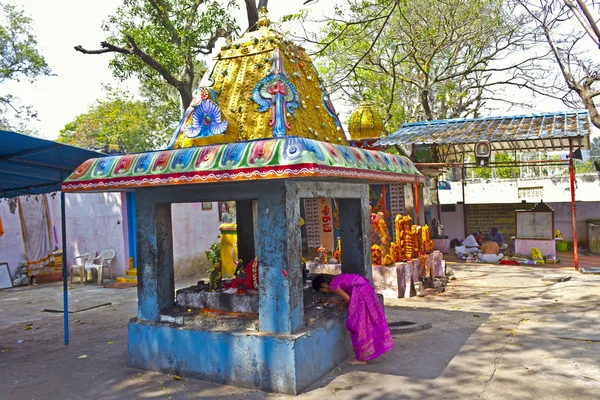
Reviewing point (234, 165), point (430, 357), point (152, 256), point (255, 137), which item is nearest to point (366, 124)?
point (255, 137)

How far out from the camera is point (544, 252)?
14.7 m

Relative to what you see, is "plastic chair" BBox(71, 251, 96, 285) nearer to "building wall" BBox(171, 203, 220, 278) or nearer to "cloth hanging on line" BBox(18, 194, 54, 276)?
"cloth hanging on line" BBox(18, 194, 54, 276)

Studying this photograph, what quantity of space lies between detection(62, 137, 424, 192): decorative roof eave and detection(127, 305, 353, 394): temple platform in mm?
1669

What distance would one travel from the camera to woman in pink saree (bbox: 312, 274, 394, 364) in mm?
5574

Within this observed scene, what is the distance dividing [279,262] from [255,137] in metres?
1.46

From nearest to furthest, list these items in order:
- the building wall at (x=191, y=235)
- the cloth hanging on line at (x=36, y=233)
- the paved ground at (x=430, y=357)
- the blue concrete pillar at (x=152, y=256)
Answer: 1. the paved ground at (x=430, y=357)
2. the blue concrete pillar at (x=152, y=256)
3. the building wall at (x=191, y=235)
4. the cloth hanging on line at (x=36, y=233)

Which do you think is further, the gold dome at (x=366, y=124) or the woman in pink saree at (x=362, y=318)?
the gold dome at (x=366, y=124)

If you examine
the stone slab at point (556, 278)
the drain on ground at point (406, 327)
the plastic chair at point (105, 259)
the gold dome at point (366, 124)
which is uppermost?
the gold dome at point (366, 124)

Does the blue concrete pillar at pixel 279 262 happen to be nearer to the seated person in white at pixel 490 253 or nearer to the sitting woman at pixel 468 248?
the seated person in white at pixel 490 253

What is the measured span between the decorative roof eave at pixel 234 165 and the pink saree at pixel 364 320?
1.31 metres

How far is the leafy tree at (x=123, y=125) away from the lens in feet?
82.8

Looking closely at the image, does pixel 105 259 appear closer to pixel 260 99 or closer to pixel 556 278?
pixel 260 99

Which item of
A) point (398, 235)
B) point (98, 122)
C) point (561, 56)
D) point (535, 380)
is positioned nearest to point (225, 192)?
point (535, 380)

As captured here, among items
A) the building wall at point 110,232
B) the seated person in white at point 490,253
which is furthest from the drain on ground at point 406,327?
the building wall at point 110,232
